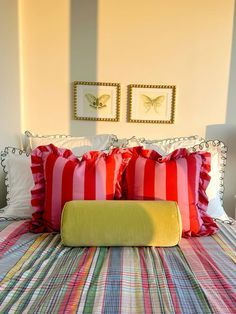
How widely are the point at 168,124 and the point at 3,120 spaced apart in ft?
3.29

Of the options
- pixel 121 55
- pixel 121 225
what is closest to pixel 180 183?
pixel 121 225

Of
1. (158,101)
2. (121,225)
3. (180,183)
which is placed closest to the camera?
(121,225)

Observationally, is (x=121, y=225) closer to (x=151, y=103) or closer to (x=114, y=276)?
(x=114, y=276)

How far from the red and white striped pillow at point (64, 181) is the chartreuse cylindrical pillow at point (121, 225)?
11cm

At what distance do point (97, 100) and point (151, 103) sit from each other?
34 cm

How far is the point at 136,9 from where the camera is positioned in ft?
5.83

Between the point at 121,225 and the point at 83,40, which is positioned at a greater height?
the point at 83,40

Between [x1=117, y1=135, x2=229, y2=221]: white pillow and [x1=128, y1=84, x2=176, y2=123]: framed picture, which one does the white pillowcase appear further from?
[x1=128, y1=84, x2=176, y2=123]: framed picture

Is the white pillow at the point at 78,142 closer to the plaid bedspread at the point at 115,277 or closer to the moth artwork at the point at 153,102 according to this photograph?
the moth artwork at the point at 153,102

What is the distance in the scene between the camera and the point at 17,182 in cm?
154

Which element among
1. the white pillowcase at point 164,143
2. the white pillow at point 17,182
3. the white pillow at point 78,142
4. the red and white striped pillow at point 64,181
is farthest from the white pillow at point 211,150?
the white pillow at point 17,182

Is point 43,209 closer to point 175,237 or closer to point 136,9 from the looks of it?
point 175,237

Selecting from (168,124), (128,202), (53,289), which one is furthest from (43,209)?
(168,124)

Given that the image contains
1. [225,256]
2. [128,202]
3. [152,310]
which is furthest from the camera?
[128,202]
